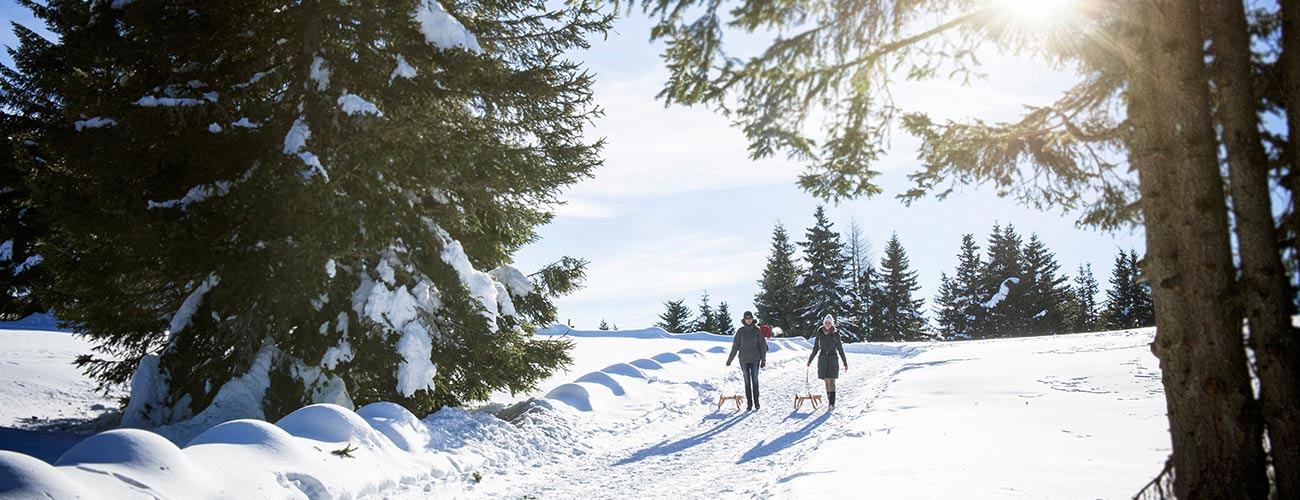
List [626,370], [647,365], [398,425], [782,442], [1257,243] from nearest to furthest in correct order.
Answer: [1257,243], [398,425], [782,442], [626,370], [647,365]

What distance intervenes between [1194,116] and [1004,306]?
2114 inches

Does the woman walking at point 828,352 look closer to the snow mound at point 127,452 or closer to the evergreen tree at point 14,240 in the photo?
the snow mound at point 127,452

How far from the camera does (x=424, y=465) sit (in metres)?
7.53

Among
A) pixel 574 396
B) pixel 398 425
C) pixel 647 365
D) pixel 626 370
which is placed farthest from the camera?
pixel 647 365

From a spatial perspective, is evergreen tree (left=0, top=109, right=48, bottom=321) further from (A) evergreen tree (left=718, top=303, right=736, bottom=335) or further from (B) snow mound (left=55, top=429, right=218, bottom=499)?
(A) evergreen tree (left=718, top=303, right=736, bottom=335)

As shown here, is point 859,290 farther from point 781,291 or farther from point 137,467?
point 137,467

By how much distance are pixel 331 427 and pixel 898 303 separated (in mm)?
52148

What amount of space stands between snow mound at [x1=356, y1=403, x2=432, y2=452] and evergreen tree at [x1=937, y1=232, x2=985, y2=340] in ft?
176

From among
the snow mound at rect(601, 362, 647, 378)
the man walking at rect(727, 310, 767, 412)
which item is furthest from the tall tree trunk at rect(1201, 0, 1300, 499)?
the snow mound at rect(601, 362, 647, 378)

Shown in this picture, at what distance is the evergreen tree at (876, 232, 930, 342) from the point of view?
53.0 meters

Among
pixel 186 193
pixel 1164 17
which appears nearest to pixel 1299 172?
pixel 1164 17

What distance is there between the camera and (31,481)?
4.18m

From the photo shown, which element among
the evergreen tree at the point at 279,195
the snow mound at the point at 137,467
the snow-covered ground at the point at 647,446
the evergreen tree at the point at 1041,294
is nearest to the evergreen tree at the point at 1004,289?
the evergreen tree at the point at 1041,294

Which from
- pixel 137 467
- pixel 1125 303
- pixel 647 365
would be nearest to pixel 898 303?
pixel 1125 303
